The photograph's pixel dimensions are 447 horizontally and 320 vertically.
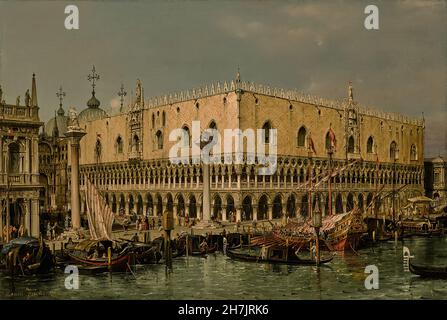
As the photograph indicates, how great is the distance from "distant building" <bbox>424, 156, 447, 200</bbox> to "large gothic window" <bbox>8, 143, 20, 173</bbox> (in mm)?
54374

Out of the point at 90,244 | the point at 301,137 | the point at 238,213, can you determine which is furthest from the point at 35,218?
the point at 301,137

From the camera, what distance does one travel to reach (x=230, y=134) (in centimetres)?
4162

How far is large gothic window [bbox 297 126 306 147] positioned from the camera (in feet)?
156

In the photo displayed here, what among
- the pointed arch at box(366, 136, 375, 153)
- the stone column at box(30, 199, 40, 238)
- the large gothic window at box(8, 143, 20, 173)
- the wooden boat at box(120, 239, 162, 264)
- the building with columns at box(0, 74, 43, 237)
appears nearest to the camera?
the wooden boat at box(120, 239, 162, 264)

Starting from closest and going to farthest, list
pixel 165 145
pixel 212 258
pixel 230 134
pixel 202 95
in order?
1. pixel 212 258
2. pixel 230 134
3. pixel 202 95
4. pixel 165 145

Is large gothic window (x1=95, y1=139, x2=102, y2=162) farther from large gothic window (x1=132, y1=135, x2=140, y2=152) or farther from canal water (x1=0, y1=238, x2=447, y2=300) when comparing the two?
canal water (x1=0, y1=238, x2=447, y2=300)

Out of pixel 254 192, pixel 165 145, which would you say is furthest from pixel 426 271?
pixel 165 145

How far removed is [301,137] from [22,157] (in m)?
26.7

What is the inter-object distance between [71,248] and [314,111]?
30791 millimetres

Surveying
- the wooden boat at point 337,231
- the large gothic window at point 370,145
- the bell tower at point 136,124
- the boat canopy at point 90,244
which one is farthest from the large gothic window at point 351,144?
the boat canopy at point 90,244

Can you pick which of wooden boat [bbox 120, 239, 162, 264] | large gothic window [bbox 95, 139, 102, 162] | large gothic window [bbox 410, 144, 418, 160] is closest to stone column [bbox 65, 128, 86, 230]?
wooden boat [bbox 120, 239, 162, 264]

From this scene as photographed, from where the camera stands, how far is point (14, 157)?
27844 mm

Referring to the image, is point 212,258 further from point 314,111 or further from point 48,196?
point 48,196

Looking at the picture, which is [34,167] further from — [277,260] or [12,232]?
[277,260]
